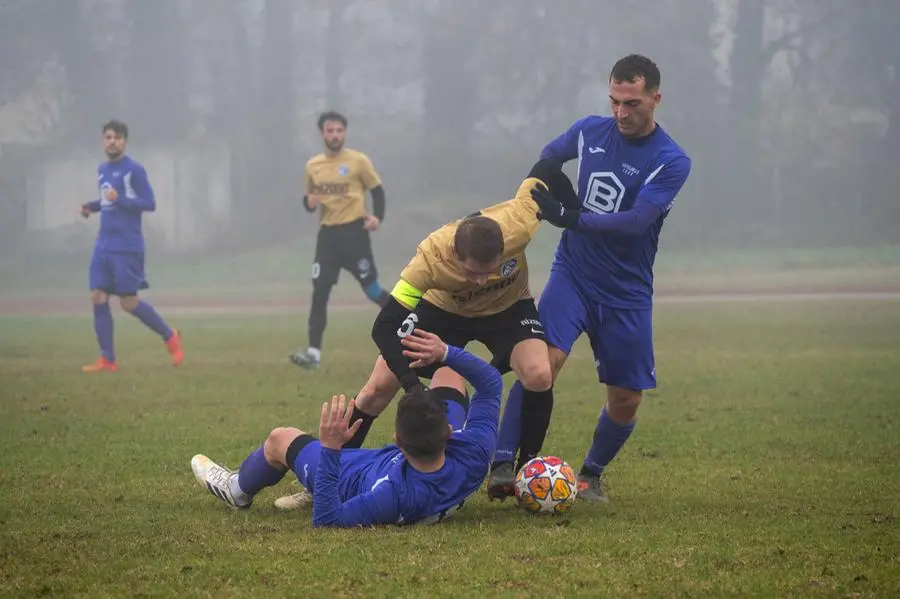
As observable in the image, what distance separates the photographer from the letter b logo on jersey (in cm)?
739

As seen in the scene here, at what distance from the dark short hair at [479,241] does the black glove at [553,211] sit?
18.5 inches

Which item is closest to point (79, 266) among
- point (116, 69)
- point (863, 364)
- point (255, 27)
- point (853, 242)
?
point (116, 69)

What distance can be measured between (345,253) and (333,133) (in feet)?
4.11

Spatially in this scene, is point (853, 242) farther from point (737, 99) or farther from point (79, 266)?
point (79, 266)

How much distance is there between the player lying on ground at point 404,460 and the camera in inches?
237

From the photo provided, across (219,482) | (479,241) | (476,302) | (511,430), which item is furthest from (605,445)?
(219,482)

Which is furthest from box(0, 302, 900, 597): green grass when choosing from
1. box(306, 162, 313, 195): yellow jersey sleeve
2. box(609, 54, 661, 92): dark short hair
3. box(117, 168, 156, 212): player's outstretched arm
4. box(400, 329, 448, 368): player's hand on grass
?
box(609, 54, 661, 92): dark short hair

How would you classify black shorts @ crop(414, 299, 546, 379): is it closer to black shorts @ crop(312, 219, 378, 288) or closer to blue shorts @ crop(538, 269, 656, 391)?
blue shorts @ crop(538, 269, 656, 391)

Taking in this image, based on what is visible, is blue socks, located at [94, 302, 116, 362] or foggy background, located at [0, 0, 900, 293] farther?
foggy background, located at [0, 0, 900, 293]

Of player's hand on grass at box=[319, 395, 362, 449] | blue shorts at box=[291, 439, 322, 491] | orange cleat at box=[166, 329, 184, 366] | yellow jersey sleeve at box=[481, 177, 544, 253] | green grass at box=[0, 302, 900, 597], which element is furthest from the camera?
orange cleat at box=[166, 329, 184, 366]

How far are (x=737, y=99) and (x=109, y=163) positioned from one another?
965 inches

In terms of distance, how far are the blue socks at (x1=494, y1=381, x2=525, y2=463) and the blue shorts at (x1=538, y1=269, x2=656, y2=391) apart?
1.30 feet

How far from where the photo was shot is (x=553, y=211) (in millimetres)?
7023

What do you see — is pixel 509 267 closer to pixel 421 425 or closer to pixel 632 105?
pixel 632 105
